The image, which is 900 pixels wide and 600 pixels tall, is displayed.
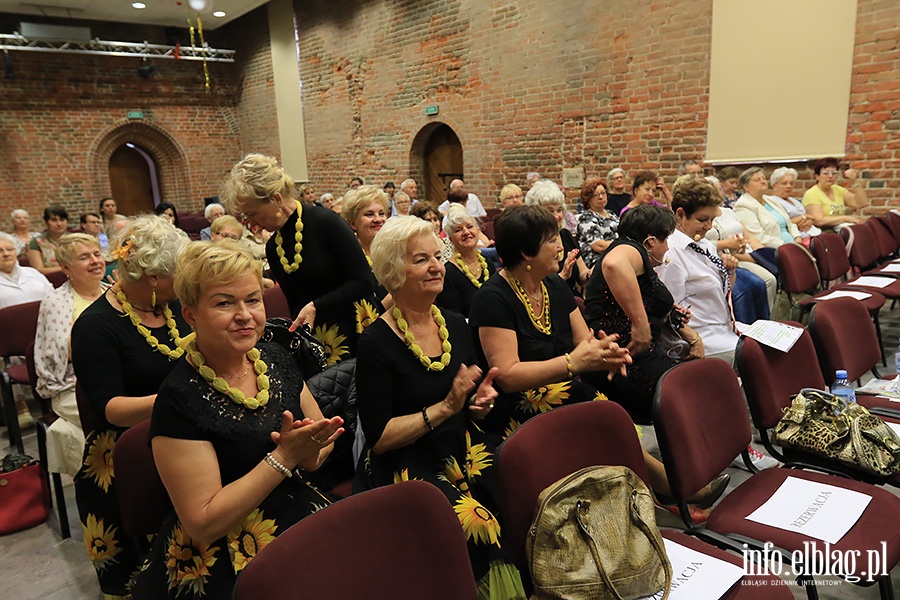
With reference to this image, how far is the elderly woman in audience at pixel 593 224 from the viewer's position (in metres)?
5.16

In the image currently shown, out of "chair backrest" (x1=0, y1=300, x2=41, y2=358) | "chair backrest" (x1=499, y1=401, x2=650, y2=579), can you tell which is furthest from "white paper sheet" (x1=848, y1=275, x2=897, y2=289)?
"chair backrest" (x1=0, y1=300, x2=41, y2=358)

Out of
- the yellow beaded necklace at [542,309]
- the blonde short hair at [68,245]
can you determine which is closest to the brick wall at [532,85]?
the yellow beaded necklace at [542,309]

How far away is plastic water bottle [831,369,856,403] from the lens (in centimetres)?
245

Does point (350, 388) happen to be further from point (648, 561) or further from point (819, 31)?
point (819, 31)

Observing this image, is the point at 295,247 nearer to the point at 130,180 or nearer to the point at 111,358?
the point at 111,358

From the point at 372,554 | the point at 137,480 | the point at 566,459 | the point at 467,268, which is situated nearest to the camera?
the point at 372,554

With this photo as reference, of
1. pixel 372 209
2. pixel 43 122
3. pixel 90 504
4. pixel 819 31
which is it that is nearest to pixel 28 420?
pixel 90 504

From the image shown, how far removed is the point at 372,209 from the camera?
339 centimetres

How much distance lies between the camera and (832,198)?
6309 millimetres

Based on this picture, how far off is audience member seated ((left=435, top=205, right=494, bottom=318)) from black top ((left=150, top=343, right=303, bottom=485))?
180 centimetres

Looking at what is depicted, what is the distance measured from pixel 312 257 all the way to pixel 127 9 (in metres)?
13.1

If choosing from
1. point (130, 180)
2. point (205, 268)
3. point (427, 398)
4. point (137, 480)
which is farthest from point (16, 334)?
point (130, 180)

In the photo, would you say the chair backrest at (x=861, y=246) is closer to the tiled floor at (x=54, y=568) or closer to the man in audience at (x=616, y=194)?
the man in audience at (x=616, y=194)

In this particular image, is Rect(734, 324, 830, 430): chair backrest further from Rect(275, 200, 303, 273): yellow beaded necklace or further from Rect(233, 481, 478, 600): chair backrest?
Rect(275, 200, 303, 273): yellow beaded necklace
